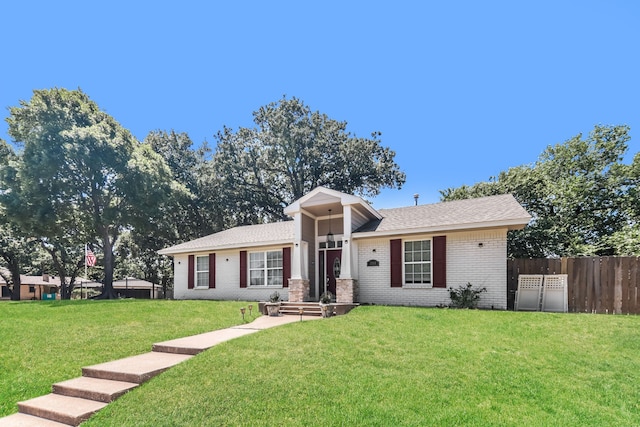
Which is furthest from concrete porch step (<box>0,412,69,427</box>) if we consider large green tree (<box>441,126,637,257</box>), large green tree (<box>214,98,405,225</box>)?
large green tree (<box>214,98,405,225</box>)

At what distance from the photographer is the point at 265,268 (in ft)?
51.9

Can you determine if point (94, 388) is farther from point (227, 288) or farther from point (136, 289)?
point (136, 289)

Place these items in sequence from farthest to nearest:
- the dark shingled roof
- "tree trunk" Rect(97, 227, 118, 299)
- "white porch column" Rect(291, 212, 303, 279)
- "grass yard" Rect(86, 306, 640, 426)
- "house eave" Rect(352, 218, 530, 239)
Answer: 1. "tree trunk" Rect(97, 227, 118, 299)
2. "white porch column" Rect(291, 212, 303, 279)
3. the dark shingled roof
4. "house eave" Rect(352, 218, 530, 239)
5. "grass yard" Rect(86, 306, 640, 426)

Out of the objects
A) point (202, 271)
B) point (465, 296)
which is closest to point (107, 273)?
point (202, 271)

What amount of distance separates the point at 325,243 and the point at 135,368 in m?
9.76

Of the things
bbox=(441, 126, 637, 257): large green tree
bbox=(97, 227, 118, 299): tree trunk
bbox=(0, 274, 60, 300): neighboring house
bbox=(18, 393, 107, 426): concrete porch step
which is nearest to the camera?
bbox=(18, 393, 107, 426): concrete porch step

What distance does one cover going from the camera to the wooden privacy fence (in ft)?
33.6

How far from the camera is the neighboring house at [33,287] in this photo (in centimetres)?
4437

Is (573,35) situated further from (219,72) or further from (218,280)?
(218,280)

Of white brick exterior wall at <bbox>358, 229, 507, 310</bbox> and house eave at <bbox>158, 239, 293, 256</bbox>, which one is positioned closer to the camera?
white brick exterior wall at <bbox>358, 229, 507, 310</bbox>

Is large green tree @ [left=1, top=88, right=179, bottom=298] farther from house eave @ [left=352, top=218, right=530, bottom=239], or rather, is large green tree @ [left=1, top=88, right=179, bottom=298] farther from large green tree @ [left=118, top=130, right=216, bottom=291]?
house eave @ [left=352, top=218, right=530, bottom=239]

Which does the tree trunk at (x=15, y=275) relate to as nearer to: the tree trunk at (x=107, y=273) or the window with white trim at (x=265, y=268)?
the tree trunk at (x=107, y=273)

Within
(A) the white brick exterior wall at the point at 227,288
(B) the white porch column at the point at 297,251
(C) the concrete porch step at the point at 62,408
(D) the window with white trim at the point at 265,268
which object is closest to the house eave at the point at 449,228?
(B) the white porch column at the point at 297,251

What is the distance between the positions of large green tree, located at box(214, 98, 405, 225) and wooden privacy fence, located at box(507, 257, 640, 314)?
19.6 meters
